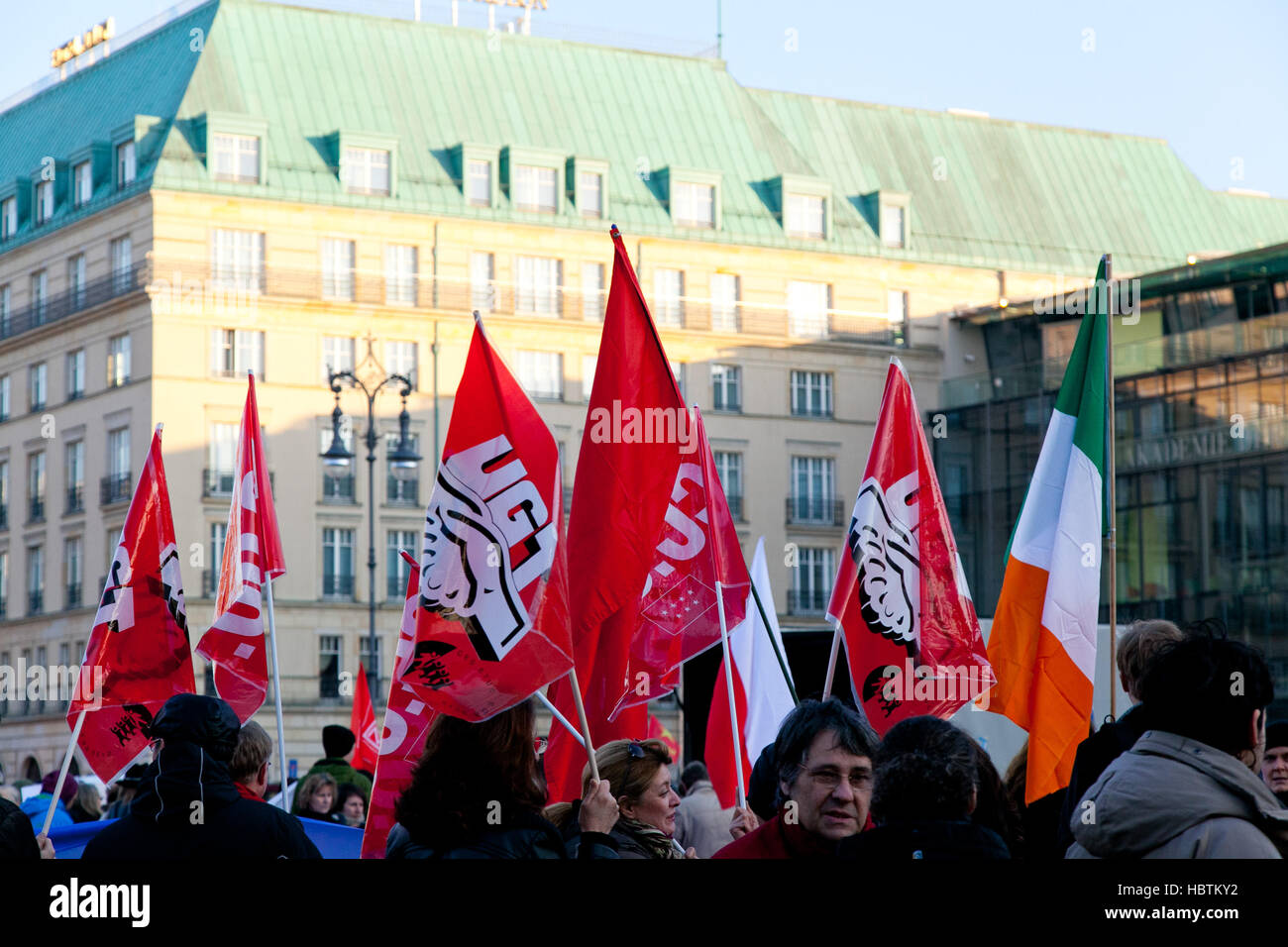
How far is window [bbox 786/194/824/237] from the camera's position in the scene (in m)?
70.5

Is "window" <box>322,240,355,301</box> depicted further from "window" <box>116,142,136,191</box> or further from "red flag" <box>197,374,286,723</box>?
"red flag" <box>197,374,286,723</box>

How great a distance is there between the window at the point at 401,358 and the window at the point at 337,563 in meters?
4.86

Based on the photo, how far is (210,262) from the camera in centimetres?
6200

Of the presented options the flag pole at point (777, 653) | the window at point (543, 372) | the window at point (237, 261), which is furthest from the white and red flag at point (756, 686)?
the window at point (543, 372)

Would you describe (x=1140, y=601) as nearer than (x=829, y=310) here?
Yes

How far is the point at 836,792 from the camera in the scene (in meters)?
6.62

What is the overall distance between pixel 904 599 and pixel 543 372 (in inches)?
2174

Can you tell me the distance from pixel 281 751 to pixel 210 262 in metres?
51.2

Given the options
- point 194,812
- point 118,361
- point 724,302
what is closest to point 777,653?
point 194,812

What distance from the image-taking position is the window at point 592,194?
6794 cm

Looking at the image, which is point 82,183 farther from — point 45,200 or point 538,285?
point 538,285

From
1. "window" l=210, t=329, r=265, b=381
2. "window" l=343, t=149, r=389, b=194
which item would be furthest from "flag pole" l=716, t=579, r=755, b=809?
"window" l=343, t=149, r=389, b=194
